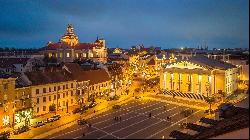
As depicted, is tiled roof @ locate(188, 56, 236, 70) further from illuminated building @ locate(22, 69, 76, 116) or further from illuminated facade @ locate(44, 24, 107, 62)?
illuminated facade @ locate(44, 24, 107, 62)

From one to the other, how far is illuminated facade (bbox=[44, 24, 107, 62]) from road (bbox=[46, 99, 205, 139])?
206 ft

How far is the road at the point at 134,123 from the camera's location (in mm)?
40781

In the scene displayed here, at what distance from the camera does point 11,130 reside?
46875 millimetres

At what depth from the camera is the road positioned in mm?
40781

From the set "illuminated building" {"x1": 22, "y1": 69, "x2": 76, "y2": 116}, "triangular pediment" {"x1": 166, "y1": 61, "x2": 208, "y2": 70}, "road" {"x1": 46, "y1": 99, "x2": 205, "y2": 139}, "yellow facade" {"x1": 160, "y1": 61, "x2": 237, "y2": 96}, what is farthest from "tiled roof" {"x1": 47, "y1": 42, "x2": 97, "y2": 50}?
"road" {"x1": 46, "y1": 99, "x2": 205, "y2": 139}

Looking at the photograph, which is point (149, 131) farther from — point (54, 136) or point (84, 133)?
point (54, 136)

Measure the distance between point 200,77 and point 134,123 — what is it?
33419 millimetres

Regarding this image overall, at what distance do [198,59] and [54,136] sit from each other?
5041cm

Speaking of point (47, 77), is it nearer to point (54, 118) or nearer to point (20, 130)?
point (54, 118)

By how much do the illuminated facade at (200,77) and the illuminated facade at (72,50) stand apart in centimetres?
5119

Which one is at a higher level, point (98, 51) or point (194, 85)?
point (98, 51)

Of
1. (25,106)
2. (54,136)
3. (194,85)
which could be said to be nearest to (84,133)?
(54,136)

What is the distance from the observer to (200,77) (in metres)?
76.0

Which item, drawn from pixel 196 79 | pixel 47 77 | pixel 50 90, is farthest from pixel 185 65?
pixel 50 90
